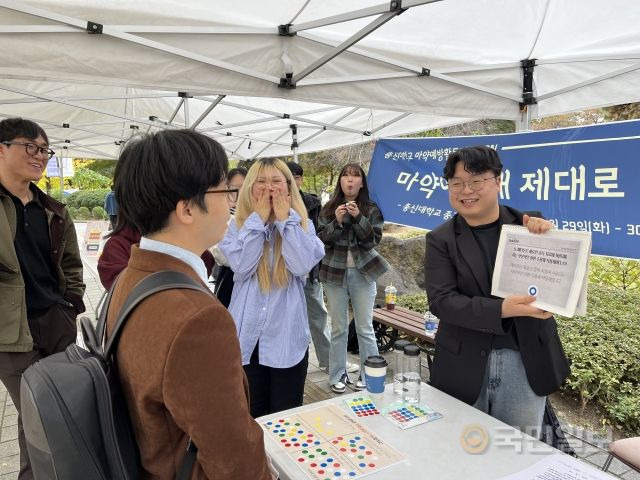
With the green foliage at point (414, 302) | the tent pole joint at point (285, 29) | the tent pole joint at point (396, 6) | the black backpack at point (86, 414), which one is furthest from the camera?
the green foliage at point (414, 302)

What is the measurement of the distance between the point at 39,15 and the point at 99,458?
2.05 metres

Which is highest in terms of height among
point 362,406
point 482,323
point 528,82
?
point 528,82

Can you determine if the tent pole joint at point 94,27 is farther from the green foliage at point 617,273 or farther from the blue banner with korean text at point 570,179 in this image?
the green foliage at point 617,273

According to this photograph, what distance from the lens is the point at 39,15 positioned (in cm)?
194

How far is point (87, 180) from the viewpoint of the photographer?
27312 millimetres

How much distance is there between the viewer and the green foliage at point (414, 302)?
512 centimetres

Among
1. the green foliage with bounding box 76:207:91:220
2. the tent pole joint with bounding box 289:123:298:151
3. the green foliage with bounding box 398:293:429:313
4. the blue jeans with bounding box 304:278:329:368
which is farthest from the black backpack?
the green foliage with bounding box 76:207:91:220

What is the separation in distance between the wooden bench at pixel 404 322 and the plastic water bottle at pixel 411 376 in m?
1.63

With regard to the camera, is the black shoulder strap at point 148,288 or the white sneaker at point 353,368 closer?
the black shoulder strap at point 148,288

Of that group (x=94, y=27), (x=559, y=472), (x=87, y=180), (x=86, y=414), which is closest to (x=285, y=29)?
(x=94, y=27)

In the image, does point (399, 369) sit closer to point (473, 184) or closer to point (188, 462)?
point (473, 184)

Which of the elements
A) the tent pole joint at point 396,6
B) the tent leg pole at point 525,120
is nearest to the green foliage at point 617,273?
the tent leg pole at point 525,120

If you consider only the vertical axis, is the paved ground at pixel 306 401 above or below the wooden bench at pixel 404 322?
below

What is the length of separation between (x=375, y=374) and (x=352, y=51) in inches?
78.2
